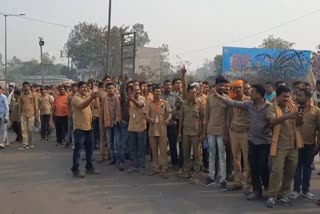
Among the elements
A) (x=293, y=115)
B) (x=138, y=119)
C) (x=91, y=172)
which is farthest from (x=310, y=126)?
(x=91, y=172)

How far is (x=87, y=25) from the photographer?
53.6 metres

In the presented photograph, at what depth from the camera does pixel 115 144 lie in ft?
32.0

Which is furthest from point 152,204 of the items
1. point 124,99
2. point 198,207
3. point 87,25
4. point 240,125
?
point 87,25

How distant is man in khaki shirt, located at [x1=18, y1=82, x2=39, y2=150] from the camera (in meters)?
12.6

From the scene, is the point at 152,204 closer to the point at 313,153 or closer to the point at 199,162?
the point at 199,162

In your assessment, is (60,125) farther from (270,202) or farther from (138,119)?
(270,202)

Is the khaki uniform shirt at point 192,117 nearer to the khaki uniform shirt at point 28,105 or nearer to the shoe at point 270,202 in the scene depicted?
the shoe at point 270,202

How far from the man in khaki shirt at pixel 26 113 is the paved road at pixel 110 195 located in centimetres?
293

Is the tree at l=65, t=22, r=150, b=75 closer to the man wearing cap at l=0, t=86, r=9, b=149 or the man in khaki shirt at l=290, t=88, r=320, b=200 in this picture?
the man wearing cap at l=0, t=86, r=9, b=149

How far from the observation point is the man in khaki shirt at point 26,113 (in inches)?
497

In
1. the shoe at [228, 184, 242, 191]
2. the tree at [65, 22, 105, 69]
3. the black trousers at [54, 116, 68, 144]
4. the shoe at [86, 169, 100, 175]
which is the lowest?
the shoe at [86, 169, 100, 175]

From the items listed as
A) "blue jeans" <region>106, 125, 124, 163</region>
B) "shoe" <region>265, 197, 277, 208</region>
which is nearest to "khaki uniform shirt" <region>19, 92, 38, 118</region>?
"blue jeans" <region>106, 125, 124, 163</region>

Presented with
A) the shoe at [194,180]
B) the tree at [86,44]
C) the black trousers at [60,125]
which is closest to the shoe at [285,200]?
the shoe at [194,180]

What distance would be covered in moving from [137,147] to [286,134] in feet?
11.6
